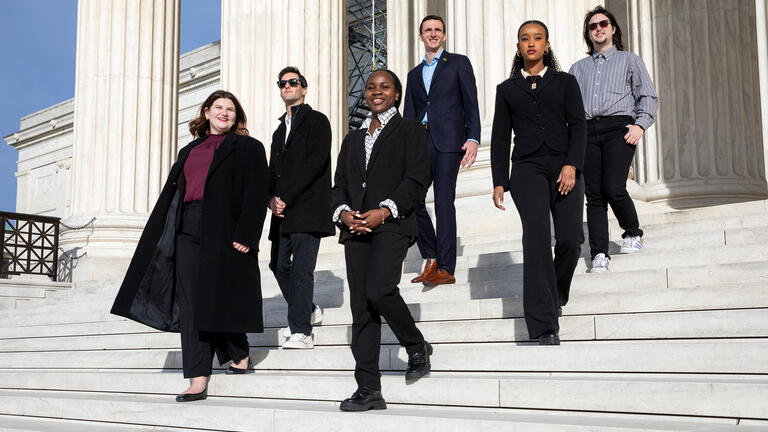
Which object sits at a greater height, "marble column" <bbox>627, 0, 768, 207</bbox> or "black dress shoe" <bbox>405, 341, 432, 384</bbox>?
"marble column" <bbox>627, 0, 768, 207</bbox>

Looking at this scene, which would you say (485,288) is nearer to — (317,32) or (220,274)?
(220,274)

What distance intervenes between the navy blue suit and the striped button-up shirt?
969 mm

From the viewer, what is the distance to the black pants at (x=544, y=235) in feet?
17.6

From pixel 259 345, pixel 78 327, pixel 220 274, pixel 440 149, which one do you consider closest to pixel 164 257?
pixel 220 274

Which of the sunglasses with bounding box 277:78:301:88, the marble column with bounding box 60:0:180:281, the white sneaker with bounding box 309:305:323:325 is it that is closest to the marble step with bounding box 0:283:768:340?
the white sneaker with bounding box 309:305:323:325

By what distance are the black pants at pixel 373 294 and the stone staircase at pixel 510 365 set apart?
0.33m

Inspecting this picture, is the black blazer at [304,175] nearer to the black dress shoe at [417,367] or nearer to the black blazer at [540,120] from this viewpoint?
the black blazer at [540,120]

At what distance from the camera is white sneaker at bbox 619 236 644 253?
728 centimetres

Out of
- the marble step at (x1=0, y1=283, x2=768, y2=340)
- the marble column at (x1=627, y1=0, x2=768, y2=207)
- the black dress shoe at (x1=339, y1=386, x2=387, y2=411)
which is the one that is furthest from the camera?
the marble column at (x1=627, y1=0, x2=768, y2=207)

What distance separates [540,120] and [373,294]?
180 cm

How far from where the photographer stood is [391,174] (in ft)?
17.1

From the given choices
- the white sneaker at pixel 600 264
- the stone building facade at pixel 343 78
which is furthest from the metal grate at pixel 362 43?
the white sneaker at pixel 600 264

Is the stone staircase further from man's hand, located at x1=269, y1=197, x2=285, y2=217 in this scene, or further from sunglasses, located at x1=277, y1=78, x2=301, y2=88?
sunglasses, located at x1=277, y1=78, x2=301, y2=88

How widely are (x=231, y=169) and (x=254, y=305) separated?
993 millimetres
